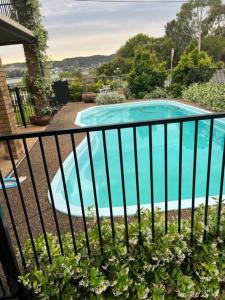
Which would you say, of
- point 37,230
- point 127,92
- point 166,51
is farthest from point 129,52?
point 37,230

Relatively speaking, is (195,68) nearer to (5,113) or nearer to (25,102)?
(25,102)

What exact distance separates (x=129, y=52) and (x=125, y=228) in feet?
108

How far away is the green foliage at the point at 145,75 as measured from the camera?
11852mm

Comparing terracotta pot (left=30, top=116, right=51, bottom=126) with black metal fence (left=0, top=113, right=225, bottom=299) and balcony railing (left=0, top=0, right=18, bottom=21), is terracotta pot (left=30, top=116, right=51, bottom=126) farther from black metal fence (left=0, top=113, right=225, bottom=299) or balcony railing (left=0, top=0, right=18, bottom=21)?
balcony railing (left=0, top=0, right=18, bottom=21)

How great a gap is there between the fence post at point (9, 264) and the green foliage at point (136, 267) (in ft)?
0.24

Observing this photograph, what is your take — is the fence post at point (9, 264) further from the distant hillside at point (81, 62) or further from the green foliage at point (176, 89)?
the distant hillside at point (81, 62)

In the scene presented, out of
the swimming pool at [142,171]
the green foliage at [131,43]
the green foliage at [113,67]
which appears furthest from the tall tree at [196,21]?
the swimming pool at [142,171]

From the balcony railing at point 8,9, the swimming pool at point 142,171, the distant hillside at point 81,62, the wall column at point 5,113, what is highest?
the balcony railing at point 8,9

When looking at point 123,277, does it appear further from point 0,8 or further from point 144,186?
point 0,8

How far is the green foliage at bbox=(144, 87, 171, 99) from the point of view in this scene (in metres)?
11.5

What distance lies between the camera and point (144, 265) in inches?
65.3

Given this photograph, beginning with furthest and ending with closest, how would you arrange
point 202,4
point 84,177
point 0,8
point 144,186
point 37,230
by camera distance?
point 202,4 < point 0,8 < point 84,177 < point 144,186 < point 37,230

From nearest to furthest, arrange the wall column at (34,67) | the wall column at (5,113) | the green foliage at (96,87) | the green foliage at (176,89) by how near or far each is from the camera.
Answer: the wall column at (5,113) < the wall column at (34,67) < the green foliage at (176,89) < the green foliage at (96,87)

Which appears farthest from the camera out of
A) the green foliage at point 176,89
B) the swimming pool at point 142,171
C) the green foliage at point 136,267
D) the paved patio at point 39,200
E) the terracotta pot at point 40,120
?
the green foliage at point 176,89
